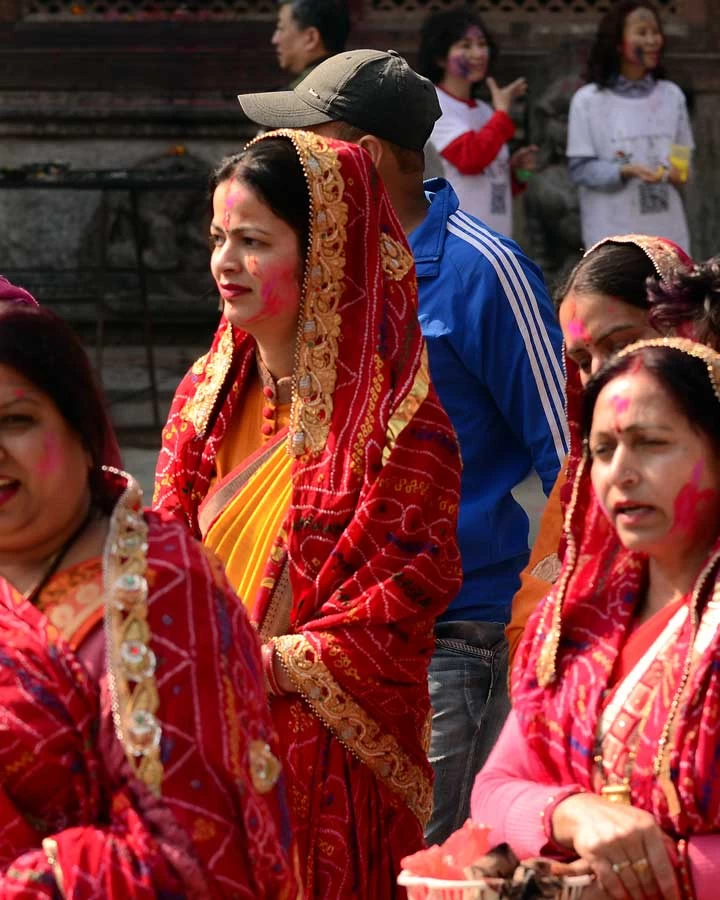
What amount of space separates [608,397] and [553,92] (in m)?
7.21

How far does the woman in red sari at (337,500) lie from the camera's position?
3.62 m

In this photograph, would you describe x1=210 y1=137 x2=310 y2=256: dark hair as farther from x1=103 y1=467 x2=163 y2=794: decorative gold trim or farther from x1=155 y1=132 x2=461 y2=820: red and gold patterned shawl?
x1=103 y1=467 x2=163 y2=794: decorative gold trim

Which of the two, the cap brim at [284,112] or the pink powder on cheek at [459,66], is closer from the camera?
the cap brim at [284,112]

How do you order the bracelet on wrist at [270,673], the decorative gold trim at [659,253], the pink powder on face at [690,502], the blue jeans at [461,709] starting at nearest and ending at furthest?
the pink powder on face at [690,502] → the bracelet on wrist at [270,673] → the decorative gold trim at [659,253] → the blue jeans at [461,709]

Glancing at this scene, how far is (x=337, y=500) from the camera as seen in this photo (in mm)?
3664

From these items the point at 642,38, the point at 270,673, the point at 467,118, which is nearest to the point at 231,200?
the point at 270,673

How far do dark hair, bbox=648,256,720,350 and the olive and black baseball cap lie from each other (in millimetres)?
1115

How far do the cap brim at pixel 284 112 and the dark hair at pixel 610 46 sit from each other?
177 inches

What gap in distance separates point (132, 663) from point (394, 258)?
148cm

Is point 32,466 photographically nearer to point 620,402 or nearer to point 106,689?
point 106,689

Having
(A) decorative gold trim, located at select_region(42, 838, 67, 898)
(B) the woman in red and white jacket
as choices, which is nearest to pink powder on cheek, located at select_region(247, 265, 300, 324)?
(A) decorative gold trim, located at select_region(42, 838, 67, 898)

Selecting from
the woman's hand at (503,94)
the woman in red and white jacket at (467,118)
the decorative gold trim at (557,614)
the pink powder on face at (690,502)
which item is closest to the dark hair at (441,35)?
the woman in red and white jacket at (467,118)

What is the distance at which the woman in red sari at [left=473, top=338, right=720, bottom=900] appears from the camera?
109 inches

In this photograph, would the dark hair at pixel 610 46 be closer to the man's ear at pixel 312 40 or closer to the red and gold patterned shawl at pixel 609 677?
the man's ear at pixel 312 40
